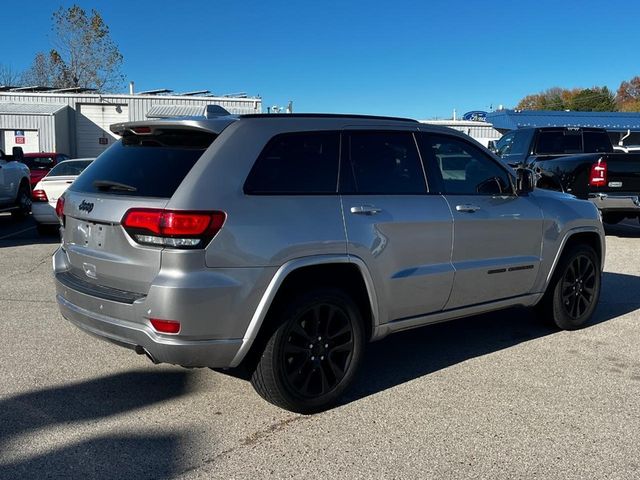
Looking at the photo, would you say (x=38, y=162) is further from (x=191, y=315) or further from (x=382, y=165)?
(x=191, y=315)

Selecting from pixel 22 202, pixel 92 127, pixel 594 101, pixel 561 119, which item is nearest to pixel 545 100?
pixel 594 101

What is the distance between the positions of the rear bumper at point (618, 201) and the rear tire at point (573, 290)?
18.3ft

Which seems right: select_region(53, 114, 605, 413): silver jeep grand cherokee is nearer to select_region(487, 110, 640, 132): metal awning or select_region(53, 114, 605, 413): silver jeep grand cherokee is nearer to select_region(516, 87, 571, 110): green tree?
select_region(487, 110, 640, 132): metal awning

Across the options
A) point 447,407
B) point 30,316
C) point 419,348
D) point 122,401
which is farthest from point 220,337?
point 30,316

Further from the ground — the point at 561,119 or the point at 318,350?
the point at 561,119

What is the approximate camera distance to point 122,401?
4195 mm

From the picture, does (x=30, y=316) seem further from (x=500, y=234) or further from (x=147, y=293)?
(x=500, y=234)

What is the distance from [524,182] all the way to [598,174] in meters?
6.67

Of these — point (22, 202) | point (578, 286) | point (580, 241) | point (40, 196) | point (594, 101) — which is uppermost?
point (594, 101)

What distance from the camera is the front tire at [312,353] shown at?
3.85m

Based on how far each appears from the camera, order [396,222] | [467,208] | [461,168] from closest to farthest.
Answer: [396,222] < [467,208] < [461,168]

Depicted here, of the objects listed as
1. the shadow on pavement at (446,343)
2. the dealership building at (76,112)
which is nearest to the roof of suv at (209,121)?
the shadow on pavement at (446,343)

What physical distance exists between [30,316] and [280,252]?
144 inches

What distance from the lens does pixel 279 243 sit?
Result: 12.2ft
